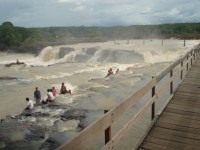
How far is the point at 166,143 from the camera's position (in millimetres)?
4559

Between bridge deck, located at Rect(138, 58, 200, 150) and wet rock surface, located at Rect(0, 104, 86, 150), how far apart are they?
4690 mm

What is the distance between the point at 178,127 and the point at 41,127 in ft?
24.4

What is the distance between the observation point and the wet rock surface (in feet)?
33.6

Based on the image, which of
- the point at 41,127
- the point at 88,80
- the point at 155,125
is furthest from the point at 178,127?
the point at 88,80

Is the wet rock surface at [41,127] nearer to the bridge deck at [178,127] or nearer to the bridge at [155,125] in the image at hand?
the bridge deck at [178,127]

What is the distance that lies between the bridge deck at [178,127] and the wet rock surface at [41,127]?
185 inches

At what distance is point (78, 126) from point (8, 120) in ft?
10.0

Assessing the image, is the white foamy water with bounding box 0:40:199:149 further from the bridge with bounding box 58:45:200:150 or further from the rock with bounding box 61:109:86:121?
the bridge with bounding box 58:45:200:150

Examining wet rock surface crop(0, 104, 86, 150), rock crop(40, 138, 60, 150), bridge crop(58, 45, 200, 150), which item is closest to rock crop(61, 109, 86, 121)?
wet rock surface crop(0, 104, 86, 150)

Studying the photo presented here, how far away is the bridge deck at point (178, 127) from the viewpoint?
178 inches

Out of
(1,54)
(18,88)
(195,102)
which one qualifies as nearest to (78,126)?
(195,102)

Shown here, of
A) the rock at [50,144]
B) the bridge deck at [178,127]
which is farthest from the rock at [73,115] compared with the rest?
the bridge deck at [178,127]

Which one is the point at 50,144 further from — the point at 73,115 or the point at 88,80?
the point at 88,80

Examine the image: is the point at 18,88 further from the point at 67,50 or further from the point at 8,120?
the point at 67,50
